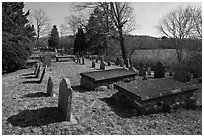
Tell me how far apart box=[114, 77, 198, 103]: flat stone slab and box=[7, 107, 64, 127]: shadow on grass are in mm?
2505

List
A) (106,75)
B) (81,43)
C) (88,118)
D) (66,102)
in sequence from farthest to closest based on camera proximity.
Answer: (81,43) → (106,75) → (88,118) → (66,102)

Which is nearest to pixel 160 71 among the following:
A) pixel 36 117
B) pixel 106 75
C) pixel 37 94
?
pixel 106 75

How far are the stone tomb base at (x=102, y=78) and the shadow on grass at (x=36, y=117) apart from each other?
122 inches

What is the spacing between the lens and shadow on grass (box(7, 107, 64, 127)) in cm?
467

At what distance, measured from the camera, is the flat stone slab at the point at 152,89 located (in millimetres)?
6028

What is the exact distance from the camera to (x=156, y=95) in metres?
6.11

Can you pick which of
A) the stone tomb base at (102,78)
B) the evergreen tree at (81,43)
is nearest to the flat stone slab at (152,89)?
the stone tomb base at (102,78)

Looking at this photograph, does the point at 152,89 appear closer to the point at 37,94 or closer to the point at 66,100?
the point at 66,100

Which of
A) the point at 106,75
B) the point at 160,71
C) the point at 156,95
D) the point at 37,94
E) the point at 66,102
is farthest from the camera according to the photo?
the point at 160,71

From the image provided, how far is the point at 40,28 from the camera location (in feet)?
151

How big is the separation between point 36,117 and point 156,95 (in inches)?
151

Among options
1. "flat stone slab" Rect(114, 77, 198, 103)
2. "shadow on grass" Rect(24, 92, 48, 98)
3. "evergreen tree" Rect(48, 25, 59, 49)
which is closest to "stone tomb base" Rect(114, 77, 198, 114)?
"flat stone slab" Rect(114, 77, 198, 103)

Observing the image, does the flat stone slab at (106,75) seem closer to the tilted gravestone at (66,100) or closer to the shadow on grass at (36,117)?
the tilted gravestone at (66,100)

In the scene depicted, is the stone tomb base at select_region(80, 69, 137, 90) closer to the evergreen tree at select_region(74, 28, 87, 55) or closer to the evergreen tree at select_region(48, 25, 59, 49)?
the evergreen tree at select_region(74, 28, 87, 55)
